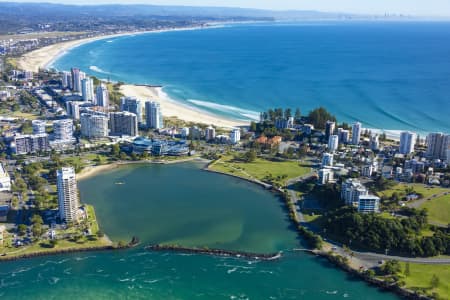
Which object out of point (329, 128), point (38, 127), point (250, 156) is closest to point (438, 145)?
point (329, 128)

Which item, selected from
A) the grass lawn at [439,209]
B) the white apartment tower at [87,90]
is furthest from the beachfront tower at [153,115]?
the grass lawn at [439,209]

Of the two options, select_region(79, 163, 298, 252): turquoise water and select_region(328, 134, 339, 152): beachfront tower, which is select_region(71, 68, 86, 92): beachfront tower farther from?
select_region(328, 134, 339, 152): beachfront tower

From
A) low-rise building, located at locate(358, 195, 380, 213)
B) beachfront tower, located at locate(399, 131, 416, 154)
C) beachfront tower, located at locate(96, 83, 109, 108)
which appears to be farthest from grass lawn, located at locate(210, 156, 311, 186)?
beachfront tower, located at locate(96, 83, 109, 108)

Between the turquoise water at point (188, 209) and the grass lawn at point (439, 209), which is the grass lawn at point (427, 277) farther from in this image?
the turquoise water at point (188, 209)

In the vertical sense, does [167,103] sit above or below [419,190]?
above

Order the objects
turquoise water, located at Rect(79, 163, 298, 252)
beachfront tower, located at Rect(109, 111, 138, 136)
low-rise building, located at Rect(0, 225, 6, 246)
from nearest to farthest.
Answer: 1. low-rise building, located at Rect(0, 225, 6, 246)
2. turquoise water, located at Rect(79, 163, 298, 252)
3. beachfront tower, located at Rect(109, 111, 138, 136)

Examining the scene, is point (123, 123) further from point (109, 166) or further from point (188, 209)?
point (188, 209)

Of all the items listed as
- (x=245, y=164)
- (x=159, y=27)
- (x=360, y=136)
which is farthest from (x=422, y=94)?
(x=159, y=27)
